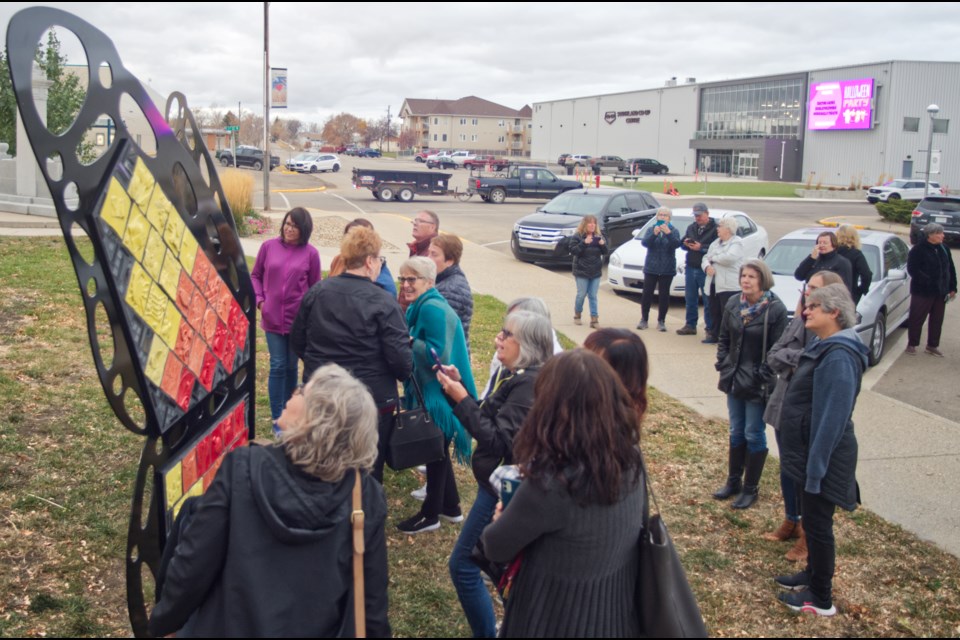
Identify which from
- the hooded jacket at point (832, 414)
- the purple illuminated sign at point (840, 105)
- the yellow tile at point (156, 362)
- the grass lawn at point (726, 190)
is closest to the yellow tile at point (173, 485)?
the yellow tile at point (156, 362)

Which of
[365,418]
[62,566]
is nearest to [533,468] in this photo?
[365,418]

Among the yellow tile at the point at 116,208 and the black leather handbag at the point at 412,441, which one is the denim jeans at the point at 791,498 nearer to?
the black leather handbag at the point at 412,441

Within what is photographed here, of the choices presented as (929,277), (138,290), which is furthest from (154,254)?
(929,277)

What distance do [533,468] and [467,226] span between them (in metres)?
23.4

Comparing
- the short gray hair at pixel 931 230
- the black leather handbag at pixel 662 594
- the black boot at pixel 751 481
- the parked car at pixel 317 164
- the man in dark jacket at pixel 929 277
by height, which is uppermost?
the parked car at pixel 317 164

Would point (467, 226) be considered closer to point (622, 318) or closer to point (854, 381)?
point (622, 318)

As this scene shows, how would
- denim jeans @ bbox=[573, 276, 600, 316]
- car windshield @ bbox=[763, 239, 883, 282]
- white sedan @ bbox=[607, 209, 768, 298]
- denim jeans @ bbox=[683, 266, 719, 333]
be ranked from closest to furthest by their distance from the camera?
car windshield @ bbox=[763, 239, 883, 282] → denim jeans @ bbox=[573, 276, 600, 316] → denim jeans @ bbox=[683, 266, 719, 333] → white sedan @ bbox=[607, 209, 768, 298]

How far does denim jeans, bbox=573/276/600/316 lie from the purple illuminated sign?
175 ft

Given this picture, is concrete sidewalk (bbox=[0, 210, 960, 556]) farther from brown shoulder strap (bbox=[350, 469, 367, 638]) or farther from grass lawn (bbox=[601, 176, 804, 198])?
grass lawn (bbox=[601, 176, 804, 198])

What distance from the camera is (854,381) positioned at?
4133 mm

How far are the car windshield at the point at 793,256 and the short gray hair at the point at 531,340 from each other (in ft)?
26.6

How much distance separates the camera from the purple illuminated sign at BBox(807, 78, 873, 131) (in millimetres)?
56656

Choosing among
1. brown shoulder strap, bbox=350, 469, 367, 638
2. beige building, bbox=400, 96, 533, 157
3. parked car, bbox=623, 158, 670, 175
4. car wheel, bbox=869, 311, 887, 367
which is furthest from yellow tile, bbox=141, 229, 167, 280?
beige building, bbox=400, 96, 533, 157

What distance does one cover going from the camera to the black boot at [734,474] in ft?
18.7
